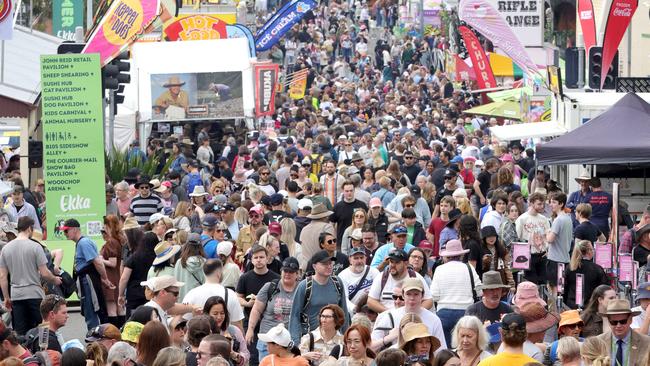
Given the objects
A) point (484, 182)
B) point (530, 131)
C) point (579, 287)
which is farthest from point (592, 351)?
point (530, 131)

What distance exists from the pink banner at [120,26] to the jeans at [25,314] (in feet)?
27.8

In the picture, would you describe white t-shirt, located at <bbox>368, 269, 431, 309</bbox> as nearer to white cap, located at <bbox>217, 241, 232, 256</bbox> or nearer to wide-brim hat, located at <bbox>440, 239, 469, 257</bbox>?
wide-brim hat, located at <bbox>440, 239, 469, 257</bbox>

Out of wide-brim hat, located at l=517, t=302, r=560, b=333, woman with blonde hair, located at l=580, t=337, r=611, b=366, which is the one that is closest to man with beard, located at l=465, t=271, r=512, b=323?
wide-brim hat, located at l=517, t=302, r=560, b=333

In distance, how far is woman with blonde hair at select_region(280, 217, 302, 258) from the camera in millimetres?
17344

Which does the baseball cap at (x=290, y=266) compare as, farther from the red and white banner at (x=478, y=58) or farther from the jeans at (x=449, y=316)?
the red and white banner at (x=478, y=58)

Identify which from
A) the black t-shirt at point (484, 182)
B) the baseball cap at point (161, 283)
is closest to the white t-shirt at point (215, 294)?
the baseball cap at point (161, 283)

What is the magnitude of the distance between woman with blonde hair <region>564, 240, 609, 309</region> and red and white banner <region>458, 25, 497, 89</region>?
22744 mm

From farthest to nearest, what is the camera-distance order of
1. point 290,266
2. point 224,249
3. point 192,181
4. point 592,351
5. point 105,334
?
point 192,181 < point 224,249 < point 290,266 < point 105,334 < point 592,351

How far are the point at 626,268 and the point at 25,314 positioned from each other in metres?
5.89

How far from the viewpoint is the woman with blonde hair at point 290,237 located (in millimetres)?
17344

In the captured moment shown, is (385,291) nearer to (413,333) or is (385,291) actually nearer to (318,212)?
(413,333)

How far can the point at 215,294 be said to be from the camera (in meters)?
13.4

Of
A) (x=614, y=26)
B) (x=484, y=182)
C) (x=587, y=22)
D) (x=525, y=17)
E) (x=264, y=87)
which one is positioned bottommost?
(x=484, y=182)

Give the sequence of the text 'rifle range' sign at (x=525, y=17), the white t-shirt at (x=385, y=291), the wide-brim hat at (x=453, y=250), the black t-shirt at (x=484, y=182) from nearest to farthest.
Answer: the white t-shirt at (x=385, y=291) → the wide-brim hat at (x=453, y=250) → the black t-shirt at (x=484, y=182) → the text 'rifle range' sign at (x=525, y=17)
